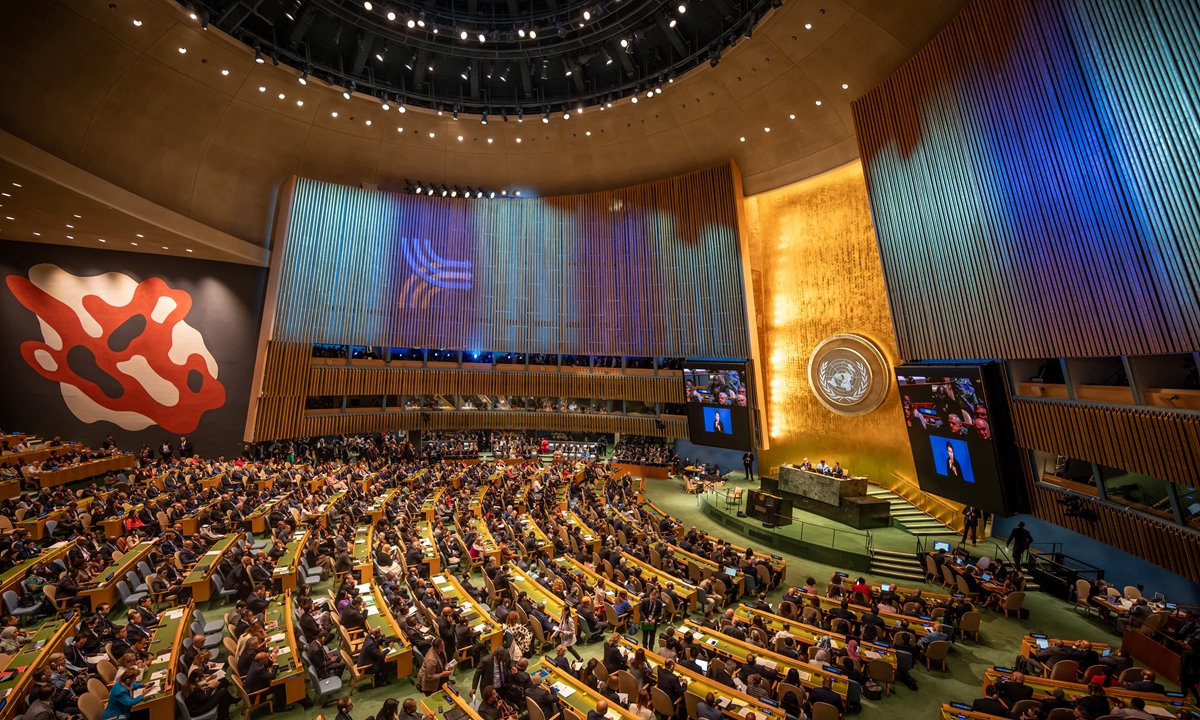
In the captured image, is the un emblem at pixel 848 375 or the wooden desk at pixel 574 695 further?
the un emblem at pixel 848 375

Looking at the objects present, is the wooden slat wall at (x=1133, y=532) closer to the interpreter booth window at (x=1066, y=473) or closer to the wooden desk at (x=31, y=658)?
the interpreter booth window at (x=1066, y=473)

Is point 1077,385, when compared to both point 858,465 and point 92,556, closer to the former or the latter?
point 858,465

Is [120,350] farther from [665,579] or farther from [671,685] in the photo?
[671,685]

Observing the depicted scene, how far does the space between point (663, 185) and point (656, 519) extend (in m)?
12.3

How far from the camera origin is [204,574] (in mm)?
8367

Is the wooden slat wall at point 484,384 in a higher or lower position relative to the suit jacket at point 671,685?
higher

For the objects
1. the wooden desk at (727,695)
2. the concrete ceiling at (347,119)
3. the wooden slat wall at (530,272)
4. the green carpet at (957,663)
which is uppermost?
the concrete ceiling at (347,119)

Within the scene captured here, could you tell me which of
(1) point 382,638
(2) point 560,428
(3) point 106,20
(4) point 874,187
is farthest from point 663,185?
(1) point 382,638

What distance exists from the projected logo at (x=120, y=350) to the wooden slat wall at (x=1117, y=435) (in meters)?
22.0

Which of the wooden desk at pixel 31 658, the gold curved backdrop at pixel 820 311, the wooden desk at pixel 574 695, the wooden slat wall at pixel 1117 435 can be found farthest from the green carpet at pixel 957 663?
the gold curved backdrop at pixel 820 311

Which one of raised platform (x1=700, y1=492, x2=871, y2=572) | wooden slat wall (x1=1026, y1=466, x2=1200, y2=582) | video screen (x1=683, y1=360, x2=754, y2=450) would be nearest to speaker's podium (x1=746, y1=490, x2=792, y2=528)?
raised platform (x1=700, y1=492, x2=871, y2=572)

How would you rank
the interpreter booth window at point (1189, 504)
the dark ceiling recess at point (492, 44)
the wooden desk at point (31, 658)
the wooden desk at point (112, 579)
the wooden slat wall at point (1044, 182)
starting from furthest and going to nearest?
the dark ceiling recess at point (492, 44) < the interpreter booth window at point (1189, 504) < the wooden desk at point (112, 579) < the wooden slat wall at point (1044, 182) < the wooden desk at point (31, 658)

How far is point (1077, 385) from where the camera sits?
30.9 feet

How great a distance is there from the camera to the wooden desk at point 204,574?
8.18 m
